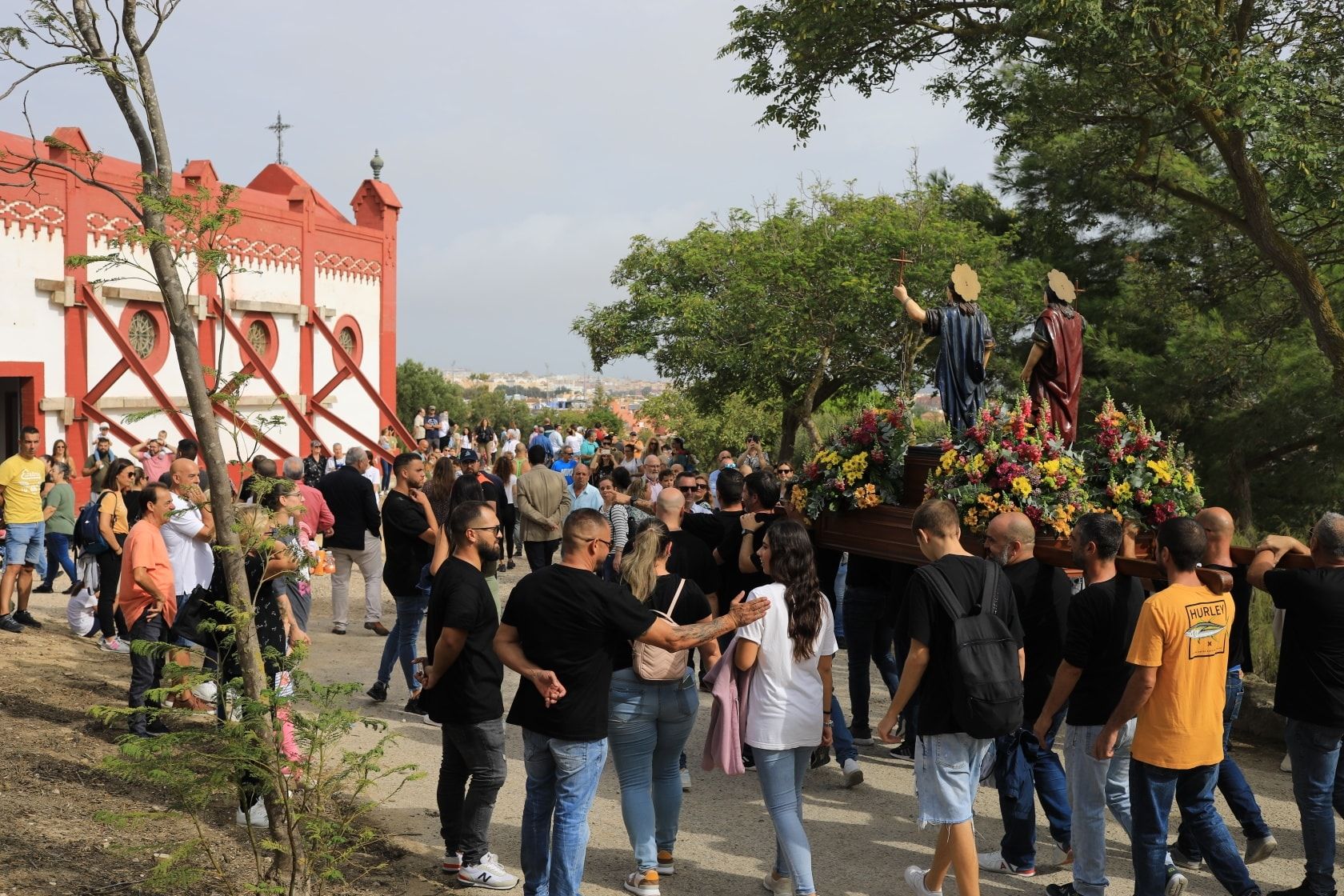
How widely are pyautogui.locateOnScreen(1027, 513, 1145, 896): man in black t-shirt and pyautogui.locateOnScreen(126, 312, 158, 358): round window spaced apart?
19.1m

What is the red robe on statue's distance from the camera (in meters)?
7.95

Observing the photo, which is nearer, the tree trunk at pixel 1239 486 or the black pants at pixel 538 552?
the black pants at pixel 538 552

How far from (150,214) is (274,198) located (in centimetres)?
2146

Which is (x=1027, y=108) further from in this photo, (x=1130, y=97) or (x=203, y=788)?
(x=203, y=788)

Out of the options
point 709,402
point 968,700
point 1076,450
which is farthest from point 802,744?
point 709,402

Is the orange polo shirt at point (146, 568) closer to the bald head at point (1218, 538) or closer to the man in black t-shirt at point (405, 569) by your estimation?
the man in black t-shirt at point (405, 569)

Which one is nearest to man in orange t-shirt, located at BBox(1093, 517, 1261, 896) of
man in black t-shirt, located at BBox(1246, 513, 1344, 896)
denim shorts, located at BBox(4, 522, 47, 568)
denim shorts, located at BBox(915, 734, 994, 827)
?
man in black t-shirt, located at BBox(1246, 513, 1344, 896)

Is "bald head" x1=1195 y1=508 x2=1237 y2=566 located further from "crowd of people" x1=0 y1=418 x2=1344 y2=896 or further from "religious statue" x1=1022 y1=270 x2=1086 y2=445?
"religious statue" x1=1022 y1=270 x2=1086 y2=445

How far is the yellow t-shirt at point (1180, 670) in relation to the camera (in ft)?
16.8

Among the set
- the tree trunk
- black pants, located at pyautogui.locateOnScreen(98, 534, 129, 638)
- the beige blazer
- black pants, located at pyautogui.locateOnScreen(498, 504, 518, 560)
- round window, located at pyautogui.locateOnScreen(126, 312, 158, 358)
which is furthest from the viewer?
round window, located at pyautogui.locateOnScreen(126, 312, 158, 358)

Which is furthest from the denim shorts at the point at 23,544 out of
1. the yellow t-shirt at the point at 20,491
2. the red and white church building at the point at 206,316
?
the red and white church building at the point at 206,316

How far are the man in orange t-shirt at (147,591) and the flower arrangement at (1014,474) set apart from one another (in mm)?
4827

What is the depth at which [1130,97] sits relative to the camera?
12.3m

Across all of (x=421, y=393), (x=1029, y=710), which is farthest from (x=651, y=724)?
(x=421, y=393)
